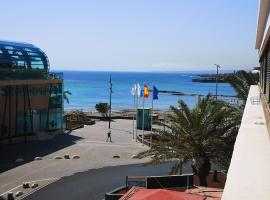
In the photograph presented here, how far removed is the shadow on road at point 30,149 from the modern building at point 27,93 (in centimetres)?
176

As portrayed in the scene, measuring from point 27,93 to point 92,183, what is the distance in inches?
756

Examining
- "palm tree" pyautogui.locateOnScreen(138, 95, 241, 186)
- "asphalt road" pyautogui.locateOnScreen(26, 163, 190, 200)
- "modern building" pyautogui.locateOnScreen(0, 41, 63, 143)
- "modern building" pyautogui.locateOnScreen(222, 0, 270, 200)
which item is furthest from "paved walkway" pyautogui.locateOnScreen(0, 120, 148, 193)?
Result: "modern building" pyautogui.locateOnScreen(222, 0, 270, 200)

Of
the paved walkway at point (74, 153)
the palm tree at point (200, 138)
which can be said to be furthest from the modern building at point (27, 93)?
the palm tree at point (200, 138)

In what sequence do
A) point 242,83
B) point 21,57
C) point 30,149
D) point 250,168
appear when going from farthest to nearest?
point 21,57 → point 30,149 → point 242,83 → point 250,168

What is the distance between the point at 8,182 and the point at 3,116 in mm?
15253

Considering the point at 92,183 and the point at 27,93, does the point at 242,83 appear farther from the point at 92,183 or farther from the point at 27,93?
the point at 27,93

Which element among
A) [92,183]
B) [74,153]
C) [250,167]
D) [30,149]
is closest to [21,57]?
[30,149]

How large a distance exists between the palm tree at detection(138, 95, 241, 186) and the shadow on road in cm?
1222

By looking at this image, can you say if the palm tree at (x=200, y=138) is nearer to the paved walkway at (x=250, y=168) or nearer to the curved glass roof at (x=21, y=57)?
the paved walkway at (x=250, y=168)

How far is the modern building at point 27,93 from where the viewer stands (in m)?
39.3

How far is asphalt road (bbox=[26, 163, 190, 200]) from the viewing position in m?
22.4

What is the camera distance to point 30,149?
118ft

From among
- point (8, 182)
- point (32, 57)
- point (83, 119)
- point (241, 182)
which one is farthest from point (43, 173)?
point (83, 119)

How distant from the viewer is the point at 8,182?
25125 millimetres
